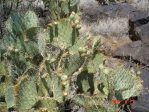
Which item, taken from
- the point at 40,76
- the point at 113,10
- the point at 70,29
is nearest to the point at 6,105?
the point at 40,76

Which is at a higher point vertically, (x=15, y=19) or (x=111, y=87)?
(x=15, y=19)

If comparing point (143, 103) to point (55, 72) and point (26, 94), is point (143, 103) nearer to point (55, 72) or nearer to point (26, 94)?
point (55, 72)

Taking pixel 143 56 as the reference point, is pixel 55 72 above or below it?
above

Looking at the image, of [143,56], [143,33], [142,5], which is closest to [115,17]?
[143,33]

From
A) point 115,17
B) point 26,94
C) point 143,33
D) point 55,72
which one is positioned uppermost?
point 55,72

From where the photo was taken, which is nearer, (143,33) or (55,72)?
(55,72)

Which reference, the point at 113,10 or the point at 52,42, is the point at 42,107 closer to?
the point at 52,42

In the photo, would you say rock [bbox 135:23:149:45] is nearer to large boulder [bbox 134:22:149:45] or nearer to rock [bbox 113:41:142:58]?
large boulder [bbox 134:22:149:45]

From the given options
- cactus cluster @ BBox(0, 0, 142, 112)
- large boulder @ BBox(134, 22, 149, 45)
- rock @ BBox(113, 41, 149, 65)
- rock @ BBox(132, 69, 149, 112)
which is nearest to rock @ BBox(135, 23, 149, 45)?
large boulder @ BBox(134, 22, 149, 45)
